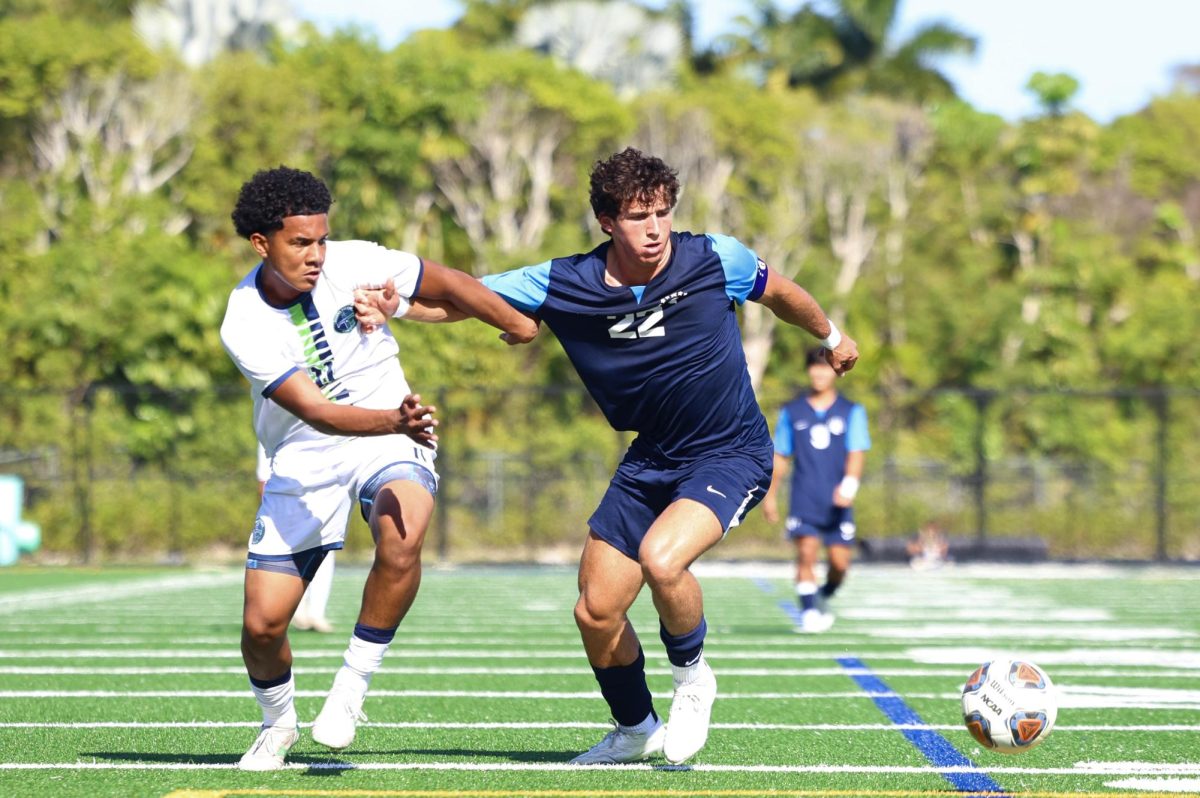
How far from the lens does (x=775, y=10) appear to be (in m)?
45.7

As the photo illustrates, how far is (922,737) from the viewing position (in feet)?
22.0

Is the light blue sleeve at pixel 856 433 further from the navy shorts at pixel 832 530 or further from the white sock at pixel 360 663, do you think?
the white sock at pixel 360 663

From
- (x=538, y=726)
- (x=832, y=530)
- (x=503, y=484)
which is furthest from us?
(x=503, y=484)

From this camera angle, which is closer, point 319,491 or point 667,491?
point 319,491

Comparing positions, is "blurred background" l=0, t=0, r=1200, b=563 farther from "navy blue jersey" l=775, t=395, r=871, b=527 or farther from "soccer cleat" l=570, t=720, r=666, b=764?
"soccer cleat" l=570, t=720, r=666, b=764

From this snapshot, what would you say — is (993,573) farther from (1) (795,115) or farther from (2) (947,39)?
(2) (947,39)

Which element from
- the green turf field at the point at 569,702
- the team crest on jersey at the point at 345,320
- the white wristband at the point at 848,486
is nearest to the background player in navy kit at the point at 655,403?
the green turf field at the point at 569,702

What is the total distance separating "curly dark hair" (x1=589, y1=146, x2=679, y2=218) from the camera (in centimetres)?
575

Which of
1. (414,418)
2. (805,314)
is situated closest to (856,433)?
(805,314)

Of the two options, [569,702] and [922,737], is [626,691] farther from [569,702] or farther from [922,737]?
[569,702]

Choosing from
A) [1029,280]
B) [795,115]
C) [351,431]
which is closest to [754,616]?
[351,431]

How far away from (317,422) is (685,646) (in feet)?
4.95

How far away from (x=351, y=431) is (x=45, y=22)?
30697mm

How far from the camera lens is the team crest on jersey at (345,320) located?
586cm
